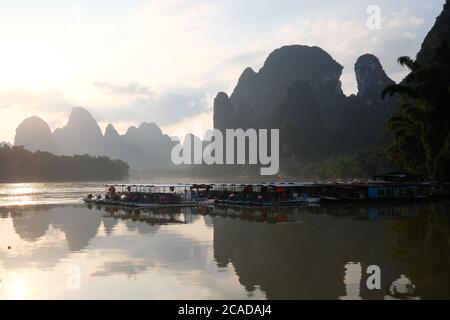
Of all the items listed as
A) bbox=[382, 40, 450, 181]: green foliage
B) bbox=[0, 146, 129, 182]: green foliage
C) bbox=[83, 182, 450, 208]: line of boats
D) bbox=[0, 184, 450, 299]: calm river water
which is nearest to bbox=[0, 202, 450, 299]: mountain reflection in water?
bbox=[0, 184, 450, 299]: calm river water

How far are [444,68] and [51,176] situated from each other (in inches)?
5314

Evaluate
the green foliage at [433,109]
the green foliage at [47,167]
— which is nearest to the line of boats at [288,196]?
the green foliage at [433,109]

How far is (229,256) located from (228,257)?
0.27 m

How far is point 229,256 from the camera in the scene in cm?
2273

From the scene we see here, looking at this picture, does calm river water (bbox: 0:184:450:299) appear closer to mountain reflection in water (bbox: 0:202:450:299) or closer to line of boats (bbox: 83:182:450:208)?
mountain reflection in water (bbox: 0:202:450:299)

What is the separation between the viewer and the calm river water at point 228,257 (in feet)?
53.1

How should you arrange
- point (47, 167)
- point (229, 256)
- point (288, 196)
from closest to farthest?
point (229, 256) → point (288, 196) → point (47, 167)

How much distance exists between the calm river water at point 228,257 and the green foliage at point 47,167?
123 meters

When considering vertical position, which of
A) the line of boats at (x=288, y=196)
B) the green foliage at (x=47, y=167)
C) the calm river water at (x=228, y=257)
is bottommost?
the calm river water at (x=228, y=257)

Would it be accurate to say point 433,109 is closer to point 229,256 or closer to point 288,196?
point 288,196

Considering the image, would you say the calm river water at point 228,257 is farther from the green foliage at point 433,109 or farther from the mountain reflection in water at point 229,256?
the green foliage at point 433,109

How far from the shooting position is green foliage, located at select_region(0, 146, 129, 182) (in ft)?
500

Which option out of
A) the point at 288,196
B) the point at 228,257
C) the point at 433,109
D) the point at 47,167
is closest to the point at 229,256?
the point at 228,257
